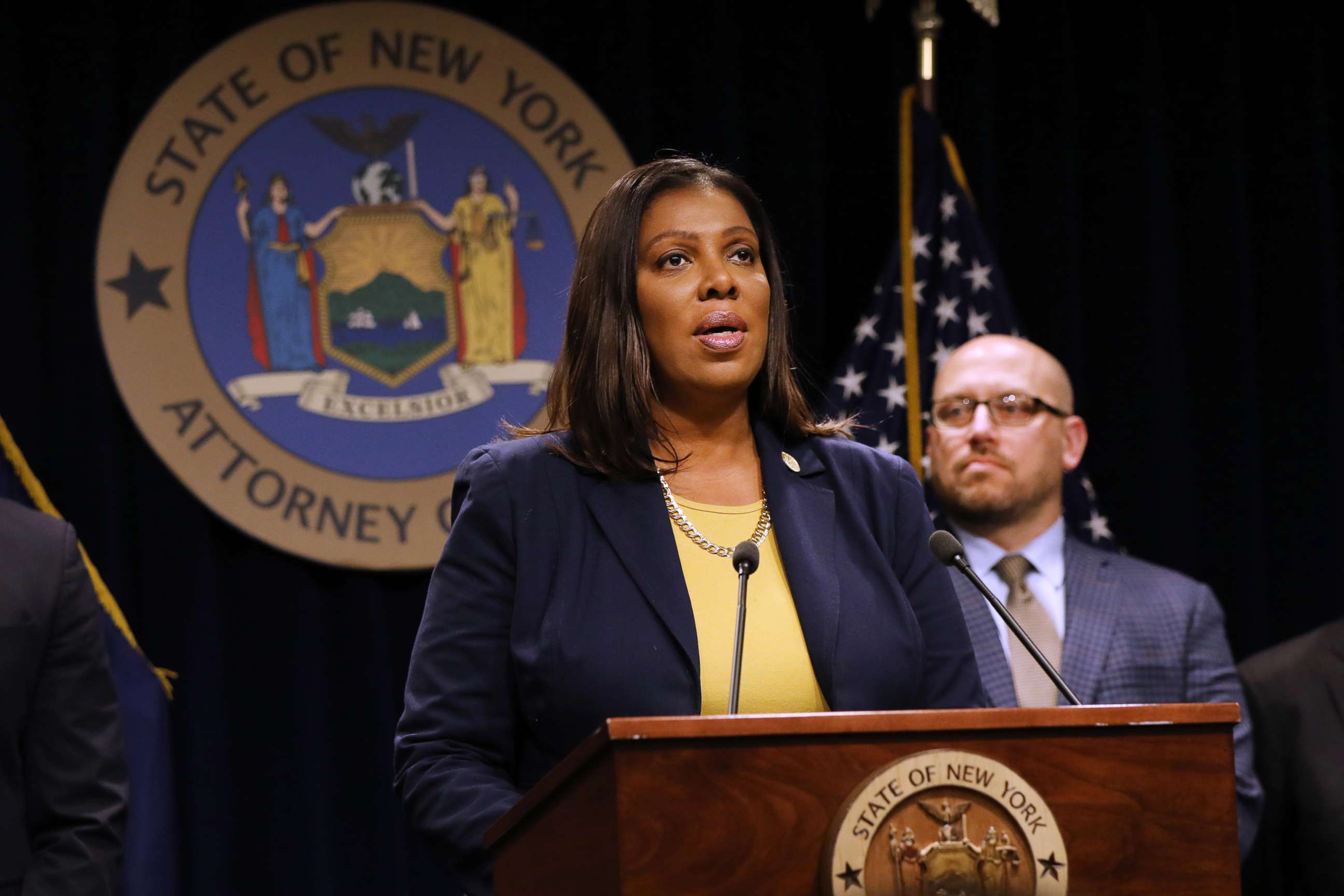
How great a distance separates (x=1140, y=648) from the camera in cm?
338

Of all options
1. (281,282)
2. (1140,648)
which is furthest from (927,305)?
(281,282)

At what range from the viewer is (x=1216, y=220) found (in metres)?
4.30

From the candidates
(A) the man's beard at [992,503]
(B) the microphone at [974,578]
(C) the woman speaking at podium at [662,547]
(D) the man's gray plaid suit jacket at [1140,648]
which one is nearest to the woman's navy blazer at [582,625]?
(C) the woman speaking at podium at [662,547]

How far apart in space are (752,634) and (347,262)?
223 centimetres

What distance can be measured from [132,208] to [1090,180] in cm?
229

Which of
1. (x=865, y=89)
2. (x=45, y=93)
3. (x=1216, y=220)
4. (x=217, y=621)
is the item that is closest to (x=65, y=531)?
(x=217, y=621)

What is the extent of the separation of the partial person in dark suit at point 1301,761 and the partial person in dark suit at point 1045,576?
10 cm

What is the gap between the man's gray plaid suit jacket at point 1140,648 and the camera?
10.8ft

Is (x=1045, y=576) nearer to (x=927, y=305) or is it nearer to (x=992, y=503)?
(x=992, y=503)

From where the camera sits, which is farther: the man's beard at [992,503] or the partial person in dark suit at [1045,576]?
the man's beard at [992,503]

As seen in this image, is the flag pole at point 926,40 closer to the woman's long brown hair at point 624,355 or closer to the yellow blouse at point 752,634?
the woman's long brown hair at point 624,355

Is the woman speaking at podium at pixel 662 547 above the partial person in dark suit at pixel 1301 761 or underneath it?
above

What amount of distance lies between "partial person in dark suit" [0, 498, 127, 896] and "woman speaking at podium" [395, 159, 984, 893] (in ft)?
3.39

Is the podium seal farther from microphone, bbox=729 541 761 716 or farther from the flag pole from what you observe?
the flag pole
